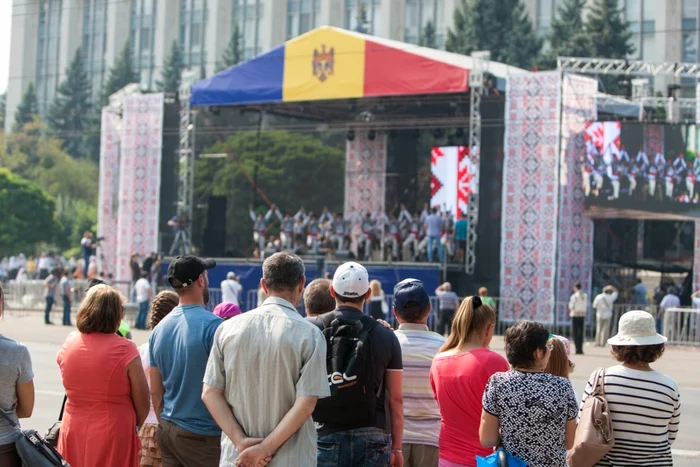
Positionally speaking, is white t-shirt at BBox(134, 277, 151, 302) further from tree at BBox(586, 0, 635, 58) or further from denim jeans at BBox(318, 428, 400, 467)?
tree at BBox(586, 0, 635, 58)

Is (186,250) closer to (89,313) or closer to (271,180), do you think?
(271,180)

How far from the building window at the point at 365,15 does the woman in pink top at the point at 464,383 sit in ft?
217

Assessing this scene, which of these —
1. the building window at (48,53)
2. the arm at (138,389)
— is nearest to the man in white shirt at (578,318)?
the arm at (138,389)

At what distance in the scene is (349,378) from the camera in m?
5.64

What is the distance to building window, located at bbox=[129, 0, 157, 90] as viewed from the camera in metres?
83.9

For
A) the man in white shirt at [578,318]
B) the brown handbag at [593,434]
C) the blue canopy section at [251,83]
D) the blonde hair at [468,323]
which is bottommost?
the man in white shirt at [578,318]

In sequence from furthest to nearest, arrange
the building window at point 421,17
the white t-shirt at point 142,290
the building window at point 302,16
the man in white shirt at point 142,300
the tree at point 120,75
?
the tree at point 120,75 → the building window at point 302,16 → the building window at point 421,17 → the white t-shirt at point 142,290 → the man in white shirt at point 142,300

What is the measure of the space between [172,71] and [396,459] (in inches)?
3012

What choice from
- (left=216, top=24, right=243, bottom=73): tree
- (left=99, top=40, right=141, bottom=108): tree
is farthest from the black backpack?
(left=99, top=40, right=141, bottom=108): tree

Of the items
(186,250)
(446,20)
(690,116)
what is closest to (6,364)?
(186,250)

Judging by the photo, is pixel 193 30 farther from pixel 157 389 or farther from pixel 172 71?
pixel 157 389

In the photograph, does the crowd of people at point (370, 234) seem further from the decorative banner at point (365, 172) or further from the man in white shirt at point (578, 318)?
the man in white shirt at point (578, 318)

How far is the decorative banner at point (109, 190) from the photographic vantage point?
35.4m

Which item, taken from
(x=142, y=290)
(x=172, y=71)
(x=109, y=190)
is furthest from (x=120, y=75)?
(x=142, y=290)
